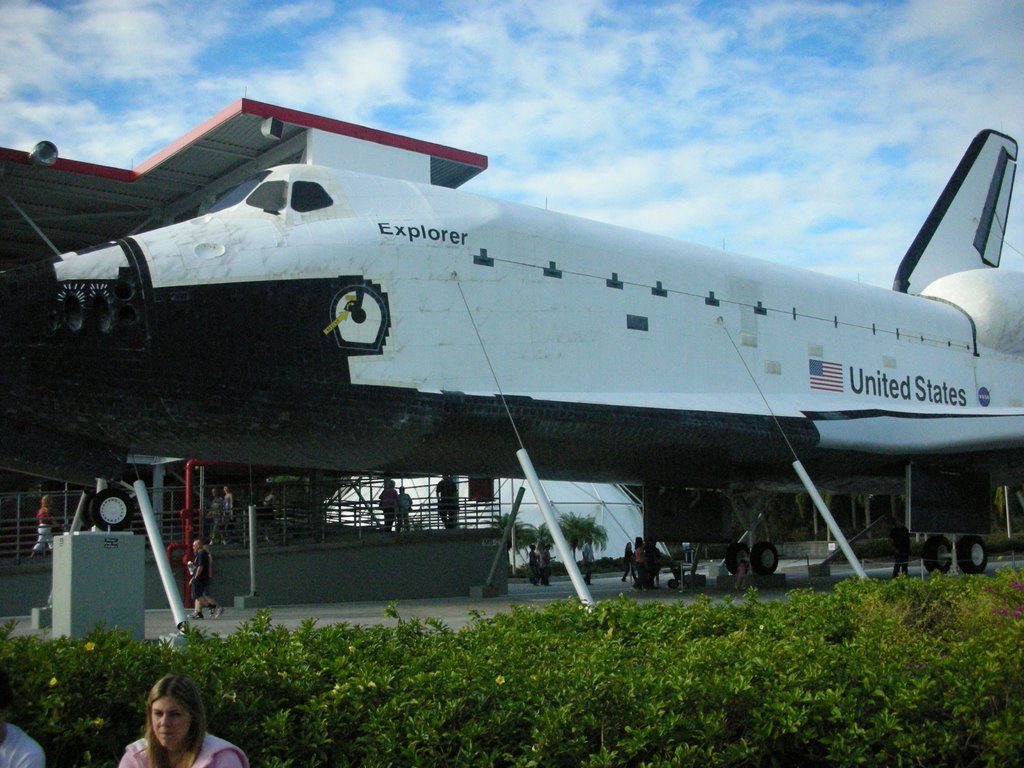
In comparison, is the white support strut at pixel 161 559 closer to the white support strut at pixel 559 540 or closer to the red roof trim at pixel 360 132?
the white support strut at pixel 559 540

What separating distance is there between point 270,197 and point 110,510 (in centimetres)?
267

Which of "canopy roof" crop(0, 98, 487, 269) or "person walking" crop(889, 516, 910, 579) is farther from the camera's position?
"canopy roof" crop(0, 98, 487, 269)

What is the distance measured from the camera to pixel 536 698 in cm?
323

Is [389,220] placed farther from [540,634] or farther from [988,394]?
[988,394]

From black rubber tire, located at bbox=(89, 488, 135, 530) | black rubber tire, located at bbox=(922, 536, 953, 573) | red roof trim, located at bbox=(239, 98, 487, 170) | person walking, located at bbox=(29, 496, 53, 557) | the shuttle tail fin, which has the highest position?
red roof trim, located at bbox=(239, 98, 487, 170)

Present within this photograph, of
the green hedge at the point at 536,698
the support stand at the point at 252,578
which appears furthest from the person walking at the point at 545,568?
the green hedge at the point at 536,698

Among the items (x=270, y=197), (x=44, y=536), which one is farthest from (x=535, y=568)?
(x=270, y=197)

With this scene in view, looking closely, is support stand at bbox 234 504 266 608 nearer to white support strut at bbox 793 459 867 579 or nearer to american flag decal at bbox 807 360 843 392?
white support strut at bbox 793 459 867 579

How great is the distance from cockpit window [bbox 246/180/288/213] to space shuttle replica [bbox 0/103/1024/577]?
0.8 inches

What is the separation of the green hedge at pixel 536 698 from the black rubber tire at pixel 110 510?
3199 millimetres

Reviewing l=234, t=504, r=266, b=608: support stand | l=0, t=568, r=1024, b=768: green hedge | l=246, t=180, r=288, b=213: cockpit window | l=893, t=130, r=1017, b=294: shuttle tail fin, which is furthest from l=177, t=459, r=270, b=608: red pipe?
l=893, t=130, r=1017, b=294: shuttle tail fin

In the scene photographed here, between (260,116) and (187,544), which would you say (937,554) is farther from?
(260,116)

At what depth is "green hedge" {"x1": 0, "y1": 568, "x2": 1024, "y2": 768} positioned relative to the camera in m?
2.96

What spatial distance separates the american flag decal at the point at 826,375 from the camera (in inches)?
448
